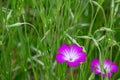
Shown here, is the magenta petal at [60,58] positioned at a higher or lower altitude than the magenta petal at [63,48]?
lower

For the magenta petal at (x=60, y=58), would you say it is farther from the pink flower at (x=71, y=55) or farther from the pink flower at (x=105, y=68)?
the pink flower at (x=105, y=68)

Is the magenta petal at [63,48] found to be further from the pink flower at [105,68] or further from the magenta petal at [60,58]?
the pink flower at [105,68]

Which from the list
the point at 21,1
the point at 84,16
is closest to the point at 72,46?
the point at 21,1

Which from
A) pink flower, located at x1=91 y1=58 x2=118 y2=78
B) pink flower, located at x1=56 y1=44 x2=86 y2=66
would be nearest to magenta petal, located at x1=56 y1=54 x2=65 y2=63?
pink flower, located at x1=56 y1=44 x2=86 y2=66

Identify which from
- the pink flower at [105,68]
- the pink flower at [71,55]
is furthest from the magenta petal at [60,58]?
the pink flower at [105,68]

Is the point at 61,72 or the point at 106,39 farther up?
the point at 106,39

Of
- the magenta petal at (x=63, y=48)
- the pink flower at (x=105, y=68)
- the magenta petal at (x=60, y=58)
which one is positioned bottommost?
the pink flower at (x=105, y=68)

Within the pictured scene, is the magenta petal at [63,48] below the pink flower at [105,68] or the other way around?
the other way around

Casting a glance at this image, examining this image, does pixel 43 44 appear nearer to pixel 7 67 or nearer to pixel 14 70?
pixel 7 67

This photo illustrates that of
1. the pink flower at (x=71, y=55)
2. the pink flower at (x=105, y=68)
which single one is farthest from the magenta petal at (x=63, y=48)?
the pink flower at (x=105, y=68)
